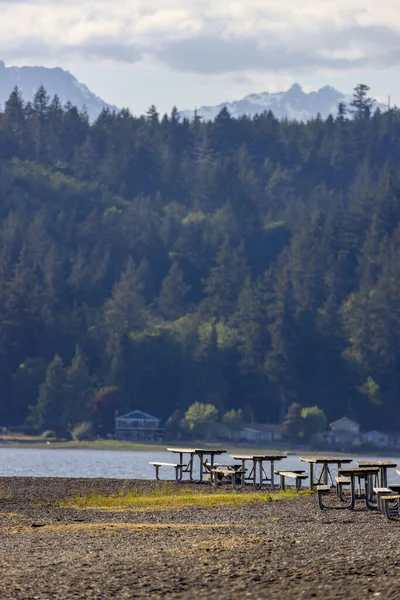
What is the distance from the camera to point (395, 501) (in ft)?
102

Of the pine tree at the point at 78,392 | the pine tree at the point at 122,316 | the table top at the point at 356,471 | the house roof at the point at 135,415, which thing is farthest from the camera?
the pine tree at the point at 122,316

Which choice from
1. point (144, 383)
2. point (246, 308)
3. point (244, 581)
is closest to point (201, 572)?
point (244, 581)

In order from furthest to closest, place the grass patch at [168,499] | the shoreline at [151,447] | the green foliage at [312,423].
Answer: the green foliage at [312,423]
the shoreline at [151,447]
the grass patch at [168,499]

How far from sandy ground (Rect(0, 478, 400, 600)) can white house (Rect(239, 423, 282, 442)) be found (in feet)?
440

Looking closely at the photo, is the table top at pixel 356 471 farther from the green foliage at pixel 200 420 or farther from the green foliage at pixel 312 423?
the green foliage at pixel 312 423

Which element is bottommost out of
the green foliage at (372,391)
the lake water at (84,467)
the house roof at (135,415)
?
the lake water at (84,467)

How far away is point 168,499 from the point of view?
127 feet

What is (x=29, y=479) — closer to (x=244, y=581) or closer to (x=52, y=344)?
(x=244, y=581)

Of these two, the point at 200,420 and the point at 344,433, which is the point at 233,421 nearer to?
the point at 200,420

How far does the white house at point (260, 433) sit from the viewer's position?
166875 mm

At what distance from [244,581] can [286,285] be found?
173 m

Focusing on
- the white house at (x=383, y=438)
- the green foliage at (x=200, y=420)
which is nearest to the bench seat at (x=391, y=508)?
the green foliage at (x=200, y=420)

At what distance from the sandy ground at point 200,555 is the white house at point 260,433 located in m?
134

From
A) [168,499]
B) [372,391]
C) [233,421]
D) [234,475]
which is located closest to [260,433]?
[233,421]
